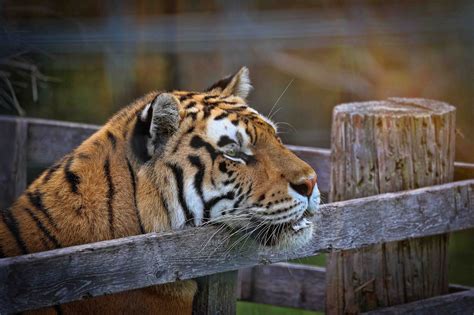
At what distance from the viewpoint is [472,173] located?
11.0 ft

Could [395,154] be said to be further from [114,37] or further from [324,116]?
[324,116]

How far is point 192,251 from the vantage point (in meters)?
2.43

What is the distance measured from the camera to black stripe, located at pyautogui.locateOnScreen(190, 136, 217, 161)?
102 inches

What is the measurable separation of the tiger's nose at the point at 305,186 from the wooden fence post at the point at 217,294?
1.03 ft

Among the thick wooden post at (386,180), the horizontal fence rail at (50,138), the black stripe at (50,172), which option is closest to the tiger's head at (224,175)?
the black stripe at (50,172)

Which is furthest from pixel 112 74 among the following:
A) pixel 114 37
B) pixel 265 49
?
pixel 114 37

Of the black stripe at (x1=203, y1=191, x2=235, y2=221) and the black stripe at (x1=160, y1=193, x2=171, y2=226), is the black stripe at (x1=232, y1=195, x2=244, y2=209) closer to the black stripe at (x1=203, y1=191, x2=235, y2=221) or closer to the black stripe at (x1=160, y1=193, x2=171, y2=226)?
the black stripe at (x1=203, y1=191, x2=235, y2=221)

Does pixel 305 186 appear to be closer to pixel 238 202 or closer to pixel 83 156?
pixel 238 202

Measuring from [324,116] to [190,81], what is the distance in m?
1.18

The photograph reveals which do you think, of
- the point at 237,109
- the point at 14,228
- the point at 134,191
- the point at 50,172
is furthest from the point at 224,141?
the point at 14,228

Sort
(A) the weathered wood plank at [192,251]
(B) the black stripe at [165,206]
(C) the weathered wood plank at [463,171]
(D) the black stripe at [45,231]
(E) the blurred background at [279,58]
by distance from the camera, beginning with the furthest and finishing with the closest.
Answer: (E) the blurred background at [279,58]
(C) the weathered wood plank at [463,171]
(B) the black stripe at [165,206]
(D) the black stripe at [45,231]
(A) the weathered wood plank at [192,251]

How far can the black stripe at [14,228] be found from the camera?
98.0 inches

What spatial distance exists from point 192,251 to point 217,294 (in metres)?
0.20

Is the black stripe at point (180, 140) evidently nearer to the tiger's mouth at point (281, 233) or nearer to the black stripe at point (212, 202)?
the black stripe at point (212, 202)
